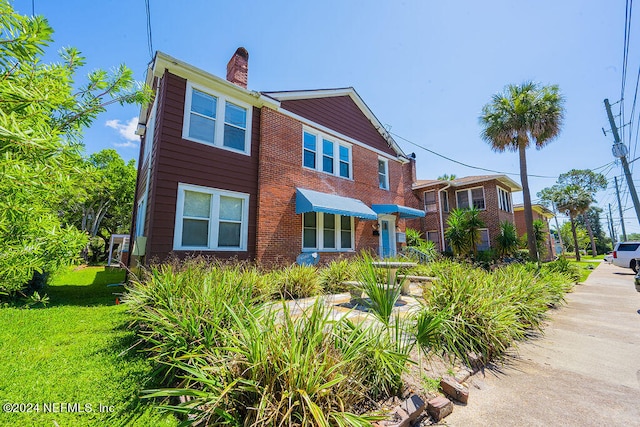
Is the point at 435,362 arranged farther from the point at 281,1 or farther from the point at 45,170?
the point at 281,1

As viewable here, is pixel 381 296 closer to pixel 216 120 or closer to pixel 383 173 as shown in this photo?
pixel 216 120

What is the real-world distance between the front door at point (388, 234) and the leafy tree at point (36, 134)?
13.1m

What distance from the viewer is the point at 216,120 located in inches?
361

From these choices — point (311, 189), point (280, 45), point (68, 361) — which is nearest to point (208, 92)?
point (280, 45)

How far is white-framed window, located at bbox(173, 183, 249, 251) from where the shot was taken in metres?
8.10

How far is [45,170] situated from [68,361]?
9.52ft

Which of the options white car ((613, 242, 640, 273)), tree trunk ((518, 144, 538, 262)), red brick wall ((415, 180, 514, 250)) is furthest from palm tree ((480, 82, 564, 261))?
white car ((613, 242, 640, 273))

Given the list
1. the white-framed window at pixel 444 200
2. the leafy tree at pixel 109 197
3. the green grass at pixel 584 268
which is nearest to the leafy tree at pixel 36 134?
the green grass at pixel 584 268

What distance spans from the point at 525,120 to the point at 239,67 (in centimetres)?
1649

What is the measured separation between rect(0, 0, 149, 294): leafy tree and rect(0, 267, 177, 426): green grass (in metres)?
1.24

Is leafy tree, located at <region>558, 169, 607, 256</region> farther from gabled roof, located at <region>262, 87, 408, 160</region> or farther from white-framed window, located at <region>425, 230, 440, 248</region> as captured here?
gabled roof, located at <region>262, 87, 408, 160</region>

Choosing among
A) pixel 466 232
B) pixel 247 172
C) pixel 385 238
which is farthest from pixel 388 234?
pixel 247 172

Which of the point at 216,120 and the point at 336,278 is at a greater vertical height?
the point at 216,120

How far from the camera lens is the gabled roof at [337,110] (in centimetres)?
1145
